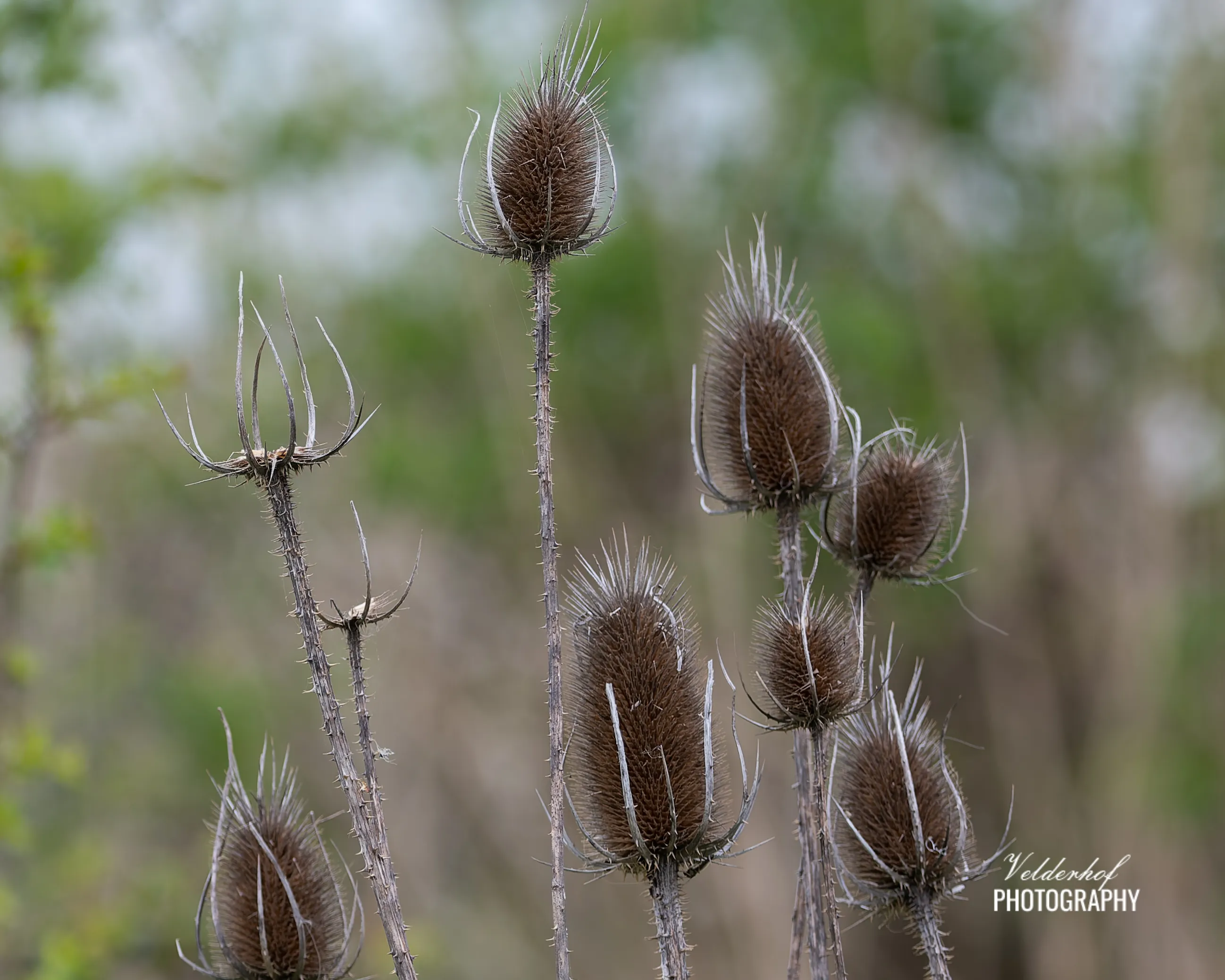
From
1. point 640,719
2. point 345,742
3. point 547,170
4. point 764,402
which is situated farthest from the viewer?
point 764,402

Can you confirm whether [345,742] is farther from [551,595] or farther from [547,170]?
[547,170]

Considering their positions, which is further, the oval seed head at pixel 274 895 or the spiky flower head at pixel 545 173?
the spiky flower head at pixel 545 173

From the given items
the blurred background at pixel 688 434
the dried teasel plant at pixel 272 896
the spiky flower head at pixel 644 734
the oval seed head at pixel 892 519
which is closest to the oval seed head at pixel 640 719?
the spiky flower head at pixel 644 734

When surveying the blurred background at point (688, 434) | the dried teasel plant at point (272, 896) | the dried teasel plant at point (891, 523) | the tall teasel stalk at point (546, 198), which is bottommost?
the dried teasel plant at point (272, 896)

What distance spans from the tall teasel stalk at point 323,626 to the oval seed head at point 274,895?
0.12 ft

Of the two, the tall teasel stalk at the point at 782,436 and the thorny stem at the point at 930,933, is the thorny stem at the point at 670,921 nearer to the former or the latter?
the tall teasel stalk at the point at 782,436

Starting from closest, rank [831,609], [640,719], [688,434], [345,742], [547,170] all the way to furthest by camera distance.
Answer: [345,742], [640,719], [547,170], [831,609], [688,434]

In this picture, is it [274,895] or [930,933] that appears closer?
[274,895]

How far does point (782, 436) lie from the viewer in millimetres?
2252

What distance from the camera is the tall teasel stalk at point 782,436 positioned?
2137 millimetres

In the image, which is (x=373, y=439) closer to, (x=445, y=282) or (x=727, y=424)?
(x=445, y=282)

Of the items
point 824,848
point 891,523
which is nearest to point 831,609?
point 891,523

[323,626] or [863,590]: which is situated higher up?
[863,590]

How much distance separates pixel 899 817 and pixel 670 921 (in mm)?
442
